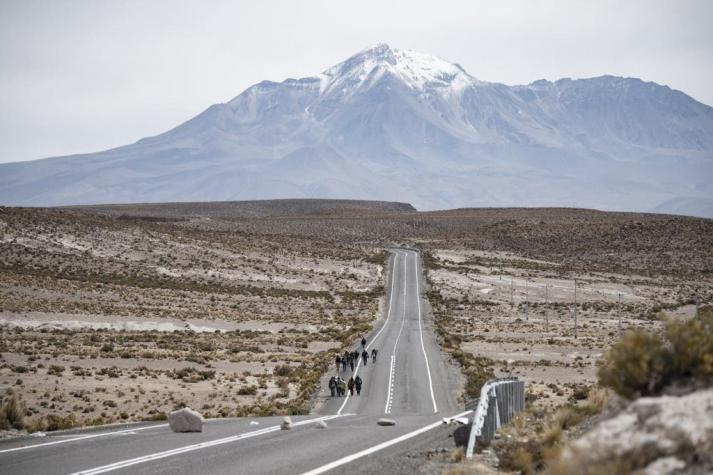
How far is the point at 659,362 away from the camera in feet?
23.8

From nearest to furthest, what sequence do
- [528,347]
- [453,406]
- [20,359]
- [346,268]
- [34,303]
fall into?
[453,406] < [20,359] < [528,347] < [34,303] < [346,268]

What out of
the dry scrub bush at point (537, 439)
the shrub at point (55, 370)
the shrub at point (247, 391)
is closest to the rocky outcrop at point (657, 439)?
the dry scrub bush at point (537, 439)

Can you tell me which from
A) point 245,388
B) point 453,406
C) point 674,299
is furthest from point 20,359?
point 674,299

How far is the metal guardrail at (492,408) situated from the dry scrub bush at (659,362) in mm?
4559

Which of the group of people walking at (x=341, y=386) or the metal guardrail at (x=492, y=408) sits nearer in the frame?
the metal guardrail at (x=492, y=408)

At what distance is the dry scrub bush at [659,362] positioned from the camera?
7.12 m

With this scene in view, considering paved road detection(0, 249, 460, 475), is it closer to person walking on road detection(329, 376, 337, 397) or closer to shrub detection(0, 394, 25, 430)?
shrub detection(0, 394, 25, 430)

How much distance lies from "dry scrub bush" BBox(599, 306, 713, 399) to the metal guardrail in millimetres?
4559

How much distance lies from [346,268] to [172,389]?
239 feet

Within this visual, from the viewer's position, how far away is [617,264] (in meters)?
128

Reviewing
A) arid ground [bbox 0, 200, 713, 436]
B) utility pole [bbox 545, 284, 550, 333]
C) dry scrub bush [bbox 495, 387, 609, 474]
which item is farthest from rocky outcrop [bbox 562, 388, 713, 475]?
utility pole [bbox 545, 284, 550, 333]

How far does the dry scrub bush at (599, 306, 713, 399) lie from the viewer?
7.12 m

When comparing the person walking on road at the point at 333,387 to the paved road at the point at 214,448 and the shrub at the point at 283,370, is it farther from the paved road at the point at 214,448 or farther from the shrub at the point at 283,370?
the paved road at the point at 214,448

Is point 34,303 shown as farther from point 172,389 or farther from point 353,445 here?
point 353,445
